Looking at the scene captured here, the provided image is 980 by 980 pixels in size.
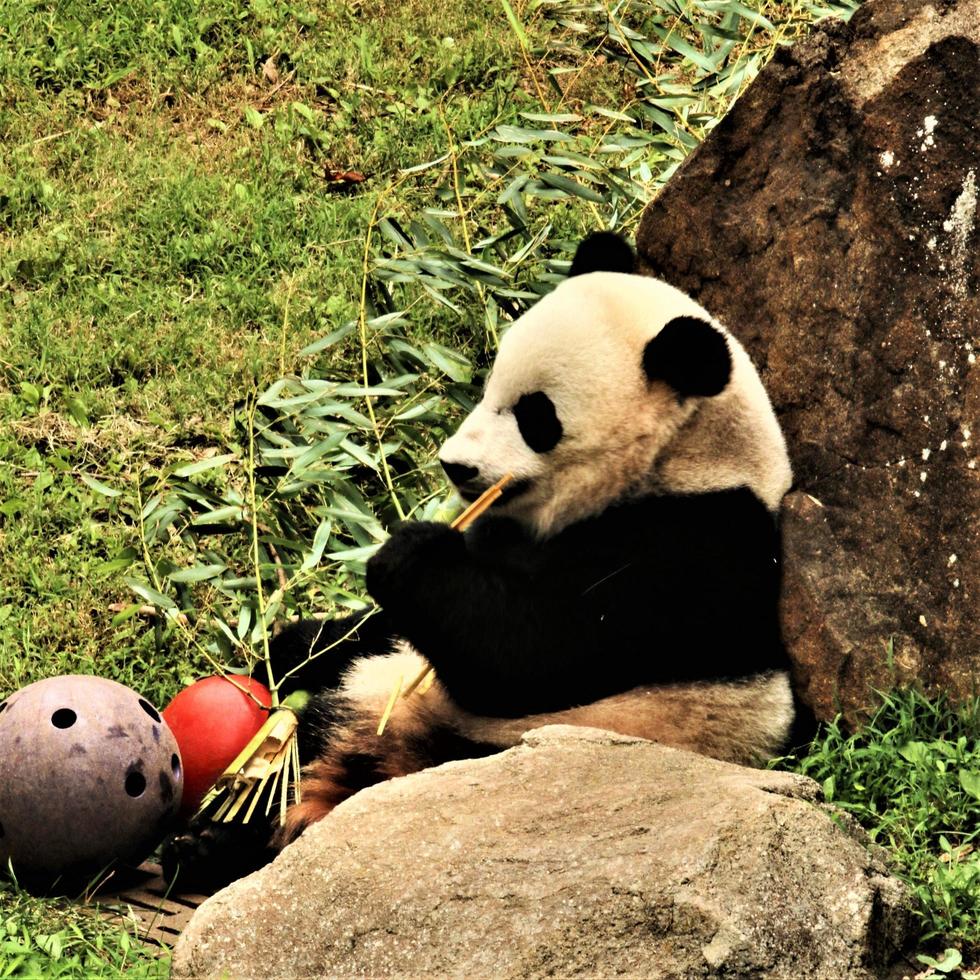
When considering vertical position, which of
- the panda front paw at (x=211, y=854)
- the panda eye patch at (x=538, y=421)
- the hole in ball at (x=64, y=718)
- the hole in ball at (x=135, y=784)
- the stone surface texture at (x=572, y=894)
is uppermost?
the panda eye patch at (x=538, y=421)

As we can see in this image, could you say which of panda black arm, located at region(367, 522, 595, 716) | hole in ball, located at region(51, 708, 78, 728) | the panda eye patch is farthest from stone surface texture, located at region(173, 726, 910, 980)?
the panda eye patch

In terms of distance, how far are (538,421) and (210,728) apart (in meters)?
1.33

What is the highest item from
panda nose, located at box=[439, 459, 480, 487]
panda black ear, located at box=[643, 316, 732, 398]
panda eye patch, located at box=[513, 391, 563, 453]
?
panda black ear, located at box=[643, 316, 732, 398]

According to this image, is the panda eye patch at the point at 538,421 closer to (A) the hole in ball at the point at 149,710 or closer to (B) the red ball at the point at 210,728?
(B) the red ball at the point at 210,728

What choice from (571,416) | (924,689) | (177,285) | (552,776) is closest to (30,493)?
(177,285)

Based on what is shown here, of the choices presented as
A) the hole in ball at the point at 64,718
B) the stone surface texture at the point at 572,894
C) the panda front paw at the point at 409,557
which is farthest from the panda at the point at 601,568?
the stone surface texture at the point at 572,894

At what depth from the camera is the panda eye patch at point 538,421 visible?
13.5 ft

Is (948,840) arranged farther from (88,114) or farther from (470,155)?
(88,114)

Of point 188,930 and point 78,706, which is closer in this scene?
point 188,930

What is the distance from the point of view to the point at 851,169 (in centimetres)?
458

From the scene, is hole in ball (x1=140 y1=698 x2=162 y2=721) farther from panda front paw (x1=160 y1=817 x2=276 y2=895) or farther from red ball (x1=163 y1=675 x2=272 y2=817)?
panda front paw (x1=160 y1=817 x2=276 y2=895)

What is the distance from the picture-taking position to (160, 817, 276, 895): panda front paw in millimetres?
4082

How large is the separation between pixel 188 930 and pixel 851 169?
9.78ft

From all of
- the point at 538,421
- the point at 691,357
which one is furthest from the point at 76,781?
the point at 691,357
